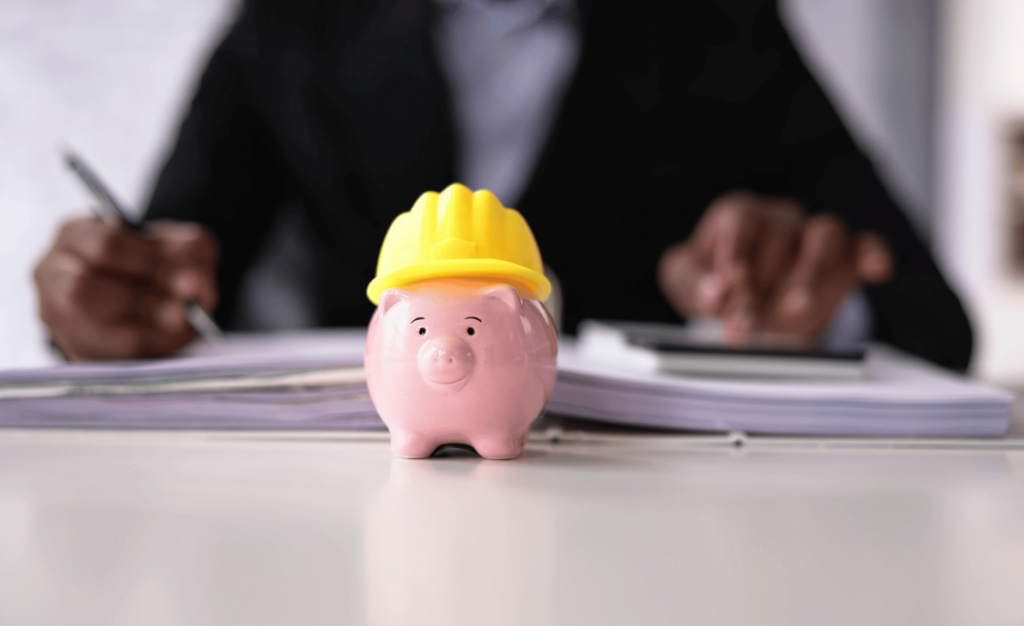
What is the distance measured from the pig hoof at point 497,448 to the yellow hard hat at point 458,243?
0.32 feet

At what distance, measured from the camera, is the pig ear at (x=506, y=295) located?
382 mm

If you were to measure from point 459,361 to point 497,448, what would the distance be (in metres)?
0.07

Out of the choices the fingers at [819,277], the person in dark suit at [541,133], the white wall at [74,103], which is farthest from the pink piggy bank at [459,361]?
the white wall at [74,103]

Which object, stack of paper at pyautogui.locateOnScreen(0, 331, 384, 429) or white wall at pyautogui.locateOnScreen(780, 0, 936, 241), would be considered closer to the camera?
stack of paper at pyautogui.locateOnScreen(0, 331, 384, 429)

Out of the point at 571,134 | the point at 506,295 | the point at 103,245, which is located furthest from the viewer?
the point at 571,134

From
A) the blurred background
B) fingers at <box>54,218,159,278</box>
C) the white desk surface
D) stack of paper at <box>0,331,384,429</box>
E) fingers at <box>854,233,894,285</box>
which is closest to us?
the white desk surface

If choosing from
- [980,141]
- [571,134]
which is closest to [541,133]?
[571,134]

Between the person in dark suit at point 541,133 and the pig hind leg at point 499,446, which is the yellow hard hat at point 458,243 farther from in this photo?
the person in dark suit at point 541,133

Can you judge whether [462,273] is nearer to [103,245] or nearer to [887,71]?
[103,245]

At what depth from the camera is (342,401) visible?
1.53 feet

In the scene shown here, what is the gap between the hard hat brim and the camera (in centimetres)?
38

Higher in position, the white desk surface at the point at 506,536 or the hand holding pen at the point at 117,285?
the hand holding pen at the point at 117,285

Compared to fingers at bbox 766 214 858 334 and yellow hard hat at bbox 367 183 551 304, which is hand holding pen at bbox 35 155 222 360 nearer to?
yellow hard hat at bbox 367 183 551 304

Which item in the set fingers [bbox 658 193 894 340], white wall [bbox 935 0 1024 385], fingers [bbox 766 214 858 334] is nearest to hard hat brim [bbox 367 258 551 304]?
fingers [bbox 658 193 894 340]
